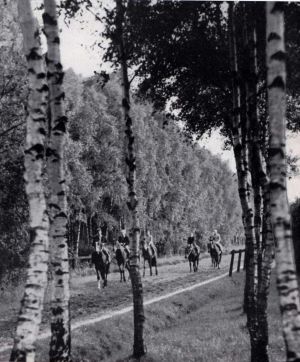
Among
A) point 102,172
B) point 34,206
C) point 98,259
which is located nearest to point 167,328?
point 98,259

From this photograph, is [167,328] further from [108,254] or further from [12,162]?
[108,254]

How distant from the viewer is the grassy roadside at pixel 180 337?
11.9m

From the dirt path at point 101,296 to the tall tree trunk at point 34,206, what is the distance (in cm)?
638

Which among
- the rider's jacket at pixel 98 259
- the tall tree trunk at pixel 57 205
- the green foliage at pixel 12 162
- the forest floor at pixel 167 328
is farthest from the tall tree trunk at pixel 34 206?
the rider's jacket at pixel 98 259

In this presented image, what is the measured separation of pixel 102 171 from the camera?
1802 inches

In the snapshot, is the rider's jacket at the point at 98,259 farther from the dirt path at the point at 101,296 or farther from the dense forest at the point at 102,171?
the dense forest at the point at 102,171

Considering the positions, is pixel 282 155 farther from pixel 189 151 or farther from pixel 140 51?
pixel 189 151

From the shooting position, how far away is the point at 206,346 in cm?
1250

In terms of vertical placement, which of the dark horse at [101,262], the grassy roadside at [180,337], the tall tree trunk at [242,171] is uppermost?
the tall tree trunk at [242,171]

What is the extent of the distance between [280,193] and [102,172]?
39.9m

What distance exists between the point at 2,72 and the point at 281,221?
18505mm

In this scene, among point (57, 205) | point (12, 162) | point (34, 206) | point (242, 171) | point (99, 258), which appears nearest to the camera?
point (34, 206)

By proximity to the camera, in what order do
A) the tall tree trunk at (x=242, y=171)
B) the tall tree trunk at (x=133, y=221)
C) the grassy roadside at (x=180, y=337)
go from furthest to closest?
the tall tree trunk at (x=242, y=171), the tall tree trunk at (x=133, y=221), the grassy roadside at (x=180, y=337)

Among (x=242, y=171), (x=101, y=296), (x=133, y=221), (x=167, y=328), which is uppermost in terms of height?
(x=242, y=171)
